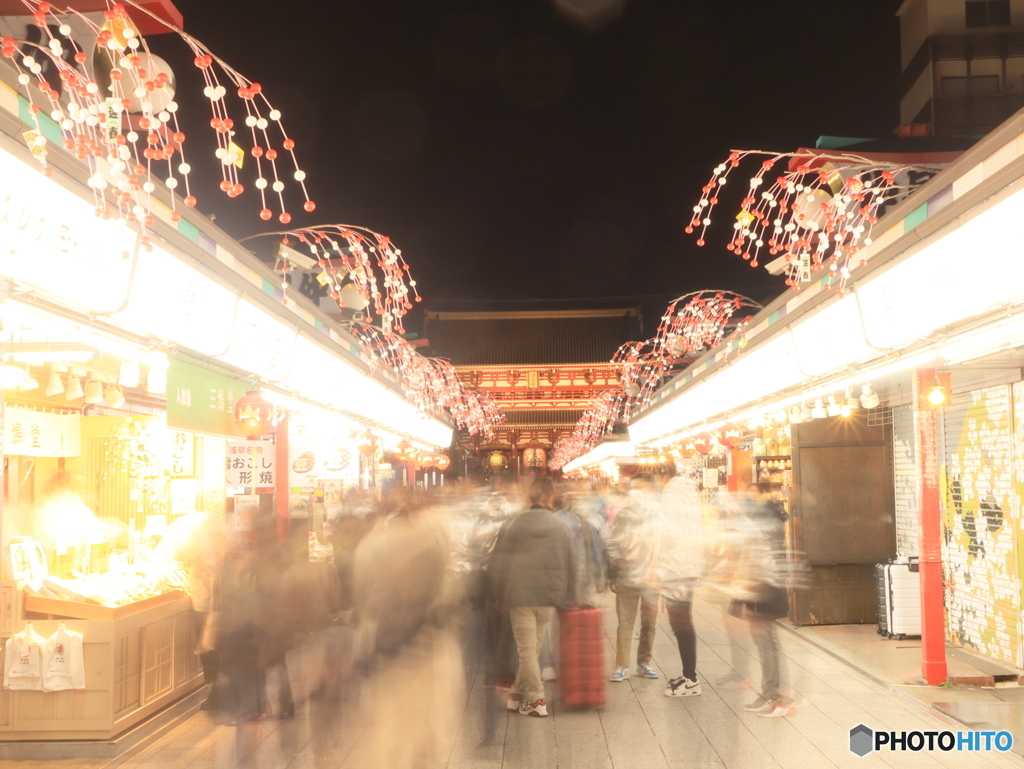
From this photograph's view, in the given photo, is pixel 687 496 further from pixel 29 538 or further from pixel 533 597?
pixel 29 538

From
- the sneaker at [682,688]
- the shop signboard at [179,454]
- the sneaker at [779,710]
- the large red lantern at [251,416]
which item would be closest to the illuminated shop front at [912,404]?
the sneaker at [779,710]

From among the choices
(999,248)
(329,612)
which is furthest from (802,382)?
(329,612)

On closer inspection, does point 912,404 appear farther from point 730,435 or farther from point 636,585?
point 636,585

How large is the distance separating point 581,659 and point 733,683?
2.01 meters

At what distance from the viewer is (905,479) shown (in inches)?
446

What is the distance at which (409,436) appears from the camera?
51.9 feet

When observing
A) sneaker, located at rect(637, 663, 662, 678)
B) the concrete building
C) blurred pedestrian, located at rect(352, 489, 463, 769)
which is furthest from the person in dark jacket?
the concrete building

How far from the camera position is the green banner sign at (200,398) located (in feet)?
18.3

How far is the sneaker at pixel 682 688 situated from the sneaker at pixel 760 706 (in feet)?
1.79

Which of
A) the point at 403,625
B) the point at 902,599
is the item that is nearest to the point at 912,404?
the point at 902,599

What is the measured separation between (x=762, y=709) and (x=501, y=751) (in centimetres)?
247

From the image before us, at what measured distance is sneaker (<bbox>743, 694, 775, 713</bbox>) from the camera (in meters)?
7.23

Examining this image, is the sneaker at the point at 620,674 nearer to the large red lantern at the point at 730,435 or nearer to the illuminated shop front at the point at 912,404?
the illuminated shop front at the point at 912,404

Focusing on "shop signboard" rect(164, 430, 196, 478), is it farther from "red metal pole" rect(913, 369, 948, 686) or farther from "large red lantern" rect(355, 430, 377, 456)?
"red metal pole" rect(913, 369, 948, 686)
